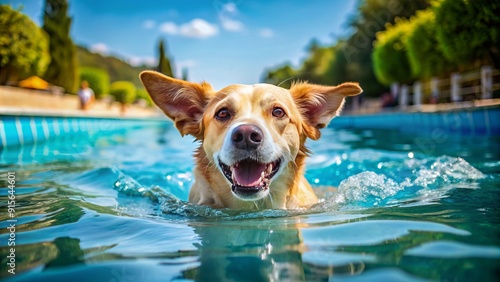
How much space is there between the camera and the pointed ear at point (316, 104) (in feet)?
14.4

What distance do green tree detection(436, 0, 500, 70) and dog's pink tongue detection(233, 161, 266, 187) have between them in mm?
9816

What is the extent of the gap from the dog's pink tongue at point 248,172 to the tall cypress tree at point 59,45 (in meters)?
40.8

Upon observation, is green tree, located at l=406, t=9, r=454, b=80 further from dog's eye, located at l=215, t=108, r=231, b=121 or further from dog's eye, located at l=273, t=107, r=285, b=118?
dog's eye, located at l=215, t=108, r=231, b=121

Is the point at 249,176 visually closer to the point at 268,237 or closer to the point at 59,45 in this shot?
Answer: the point at 268,237

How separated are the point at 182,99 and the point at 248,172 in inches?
48.2

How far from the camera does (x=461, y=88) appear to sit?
70.3 ft

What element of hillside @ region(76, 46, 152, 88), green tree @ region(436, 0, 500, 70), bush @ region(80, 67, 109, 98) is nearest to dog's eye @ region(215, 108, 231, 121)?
green tree @ region(436, 0, 500, 70)

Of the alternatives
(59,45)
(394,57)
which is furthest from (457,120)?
(59,45)

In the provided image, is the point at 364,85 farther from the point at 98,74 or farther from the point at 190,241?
the point at 190,241

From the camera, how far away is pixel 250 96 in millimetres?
3875

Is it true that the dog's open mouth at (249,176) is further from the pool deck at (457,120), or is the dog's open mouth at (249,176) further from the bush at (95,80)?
the bush at (95,80)

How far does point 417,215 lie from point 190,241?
1314 millimetres

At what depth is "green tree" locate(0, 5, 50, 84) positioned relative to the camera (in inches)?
1109

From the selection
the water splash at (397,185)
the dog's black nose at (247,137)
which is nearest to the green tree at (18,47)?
Answer: the water splash at (397,185)
